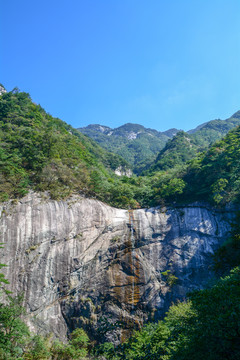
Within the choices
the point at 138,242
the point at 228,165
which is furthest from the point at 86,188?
the point at 228,165

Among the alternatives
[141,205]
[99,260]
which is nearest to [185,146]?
[141,205]

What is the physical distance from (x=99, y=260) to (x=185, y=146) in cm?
4084

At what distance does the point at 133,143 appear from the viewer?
9969cm

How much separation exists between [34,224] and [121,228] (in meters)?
7.42

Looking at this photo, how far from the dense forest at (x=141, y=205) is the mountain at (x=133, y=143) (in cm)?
3930

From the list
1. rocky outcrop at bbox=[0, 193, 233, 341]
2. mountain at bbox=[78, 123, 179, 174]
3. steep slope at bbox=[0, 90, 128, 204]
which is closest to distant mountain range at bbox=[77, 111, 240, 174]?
mountain at bbox=[78, 123, 179, 174]

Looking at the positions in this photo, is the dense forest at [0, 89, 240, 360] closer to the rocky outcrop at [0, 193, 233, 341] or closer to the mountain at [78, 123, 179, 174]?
the rocky outcrop at [0, 193, 233, 341]

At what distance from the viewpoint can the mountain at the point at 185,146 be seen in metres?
41.6

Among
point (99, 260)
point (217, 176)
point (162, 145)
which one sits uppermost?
point (162, 145)

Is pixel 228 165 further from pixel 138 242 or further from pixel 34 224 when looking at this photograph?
pixel 34 224

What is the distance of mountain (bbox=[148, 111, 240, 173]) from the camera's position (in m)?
41.6

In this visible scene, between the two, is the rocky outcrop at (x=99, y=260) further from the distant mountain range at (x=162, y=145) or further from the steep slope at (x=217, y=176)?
the distant mountain range at (x=162, y=145)

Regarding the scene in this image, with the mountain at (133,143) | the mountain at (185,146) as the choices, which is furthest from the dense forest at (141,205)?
the mountain at (133,143)

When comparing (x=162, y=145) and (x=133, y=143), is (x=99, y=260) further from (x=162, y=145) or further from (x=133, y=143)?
(x=162, y=145)
